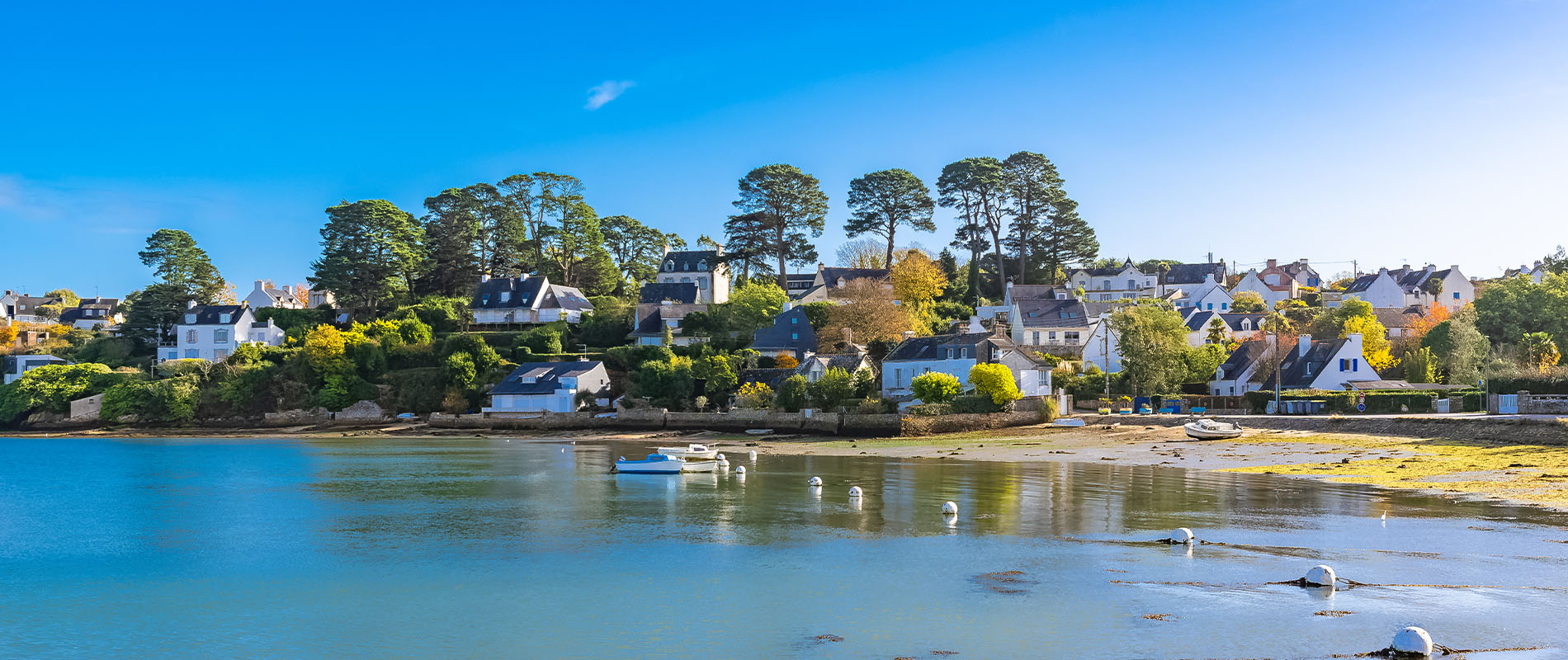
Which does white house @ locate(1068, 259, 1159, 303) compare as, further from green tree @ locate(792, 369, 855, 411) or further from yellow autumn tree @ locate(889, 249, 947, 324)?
green tree @ locate(792, 369, 855, 411)

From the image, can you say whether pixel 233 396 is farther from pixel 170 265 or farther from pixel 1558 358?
pixel 1558 358

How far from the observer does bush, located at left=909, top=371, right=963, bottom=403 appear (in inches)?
2293

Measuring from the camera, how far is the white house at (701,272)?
99.1m

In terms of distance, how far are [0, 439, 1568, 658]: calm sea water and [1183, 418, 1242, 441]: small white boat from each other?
12.7 m

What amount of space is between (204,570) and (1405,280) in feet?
359

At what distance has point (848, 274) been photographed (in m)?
96.2

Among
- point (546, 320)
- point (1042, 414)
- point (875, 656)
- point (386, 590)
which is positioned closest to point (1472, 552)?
point (875, 656)

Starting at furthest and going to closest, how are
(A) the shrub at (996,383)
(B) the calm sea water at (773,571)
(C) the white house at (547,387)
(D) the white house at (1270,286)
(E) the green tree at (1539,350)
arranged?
(D) the white house at (1270,286) < (C) the white house at (547,387) < (E) the green tree at (1539,350) < (A) the shrub at (996,383) < (B) the calm sea water at (773,571)

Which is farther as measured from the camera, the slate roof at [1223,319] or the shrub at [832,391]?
the slate roof at [1223,319]

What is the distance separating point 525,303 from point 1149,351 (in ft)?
168

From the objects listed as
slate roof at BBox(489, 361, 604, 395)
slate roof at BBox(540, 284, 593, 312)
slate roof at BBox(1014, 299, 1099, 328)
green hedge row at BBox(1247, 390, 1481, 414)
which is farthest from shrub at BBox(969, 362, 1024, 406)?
slate roof at BBox(540, 284, 593, 312)

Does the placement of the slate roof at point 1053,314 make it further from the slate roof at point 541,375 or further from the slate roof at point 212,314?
the slate roof at point 212,314

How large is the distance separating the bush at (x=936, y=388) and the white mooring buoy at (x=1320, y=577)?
40.8 metres

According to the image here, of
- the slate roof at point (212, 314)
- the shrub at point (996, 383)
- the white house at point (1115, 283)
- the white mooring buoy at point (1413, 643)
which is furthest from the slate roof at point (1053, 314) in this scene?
the slate roof at point (212, 314)
